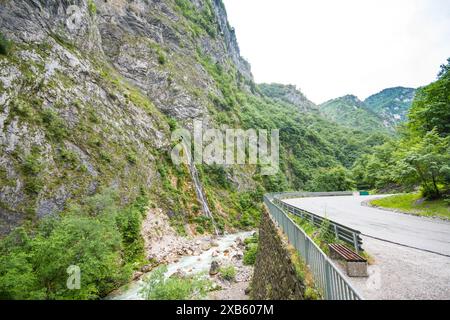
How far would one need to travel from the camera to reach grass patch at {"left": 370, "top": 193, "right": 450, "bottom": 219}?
45.4ft

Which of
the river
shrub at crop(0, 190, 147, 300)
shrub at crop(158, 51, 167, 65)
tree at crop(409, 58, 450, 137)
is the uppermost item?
shrub at crop(158, 51, 167, 65)

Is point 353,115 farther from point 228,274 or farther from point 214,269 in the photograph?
point 228,274

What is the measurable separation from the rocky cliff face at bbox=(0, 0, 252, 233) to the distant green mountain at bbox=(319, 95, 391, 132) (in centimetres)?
12231

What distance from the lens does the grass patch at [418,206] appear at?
45.4 ft

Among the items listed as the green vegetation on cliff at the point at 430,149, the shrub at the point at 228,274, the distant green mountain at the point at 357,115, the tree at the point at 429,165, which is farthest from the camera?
the distant green mountain at the point at 357,115

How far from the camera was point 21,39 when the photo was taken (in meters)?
20.5

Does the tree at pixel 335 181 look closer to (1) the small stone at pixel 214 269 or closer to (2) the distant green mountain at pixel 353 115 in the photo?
(1) the small stone at pixel 214 269

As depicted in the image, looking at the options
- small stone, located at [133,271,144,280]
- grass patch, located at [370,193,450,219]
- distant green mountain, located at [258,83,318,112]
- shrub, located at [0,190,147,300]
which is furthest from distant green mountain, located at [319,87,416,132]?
shrub, located at [0,190,147,300]

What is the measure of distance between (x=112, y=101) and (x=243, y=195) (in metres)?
23.1

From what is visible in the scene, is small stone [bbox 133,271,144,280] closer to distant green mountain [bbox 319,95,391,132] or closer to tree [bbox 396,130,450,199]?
tree [bbox 396,130,450,199]

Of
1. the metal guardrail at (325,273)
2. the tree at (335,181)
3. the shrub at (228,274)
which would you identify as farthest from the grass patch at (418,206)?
the tree at (335,181)

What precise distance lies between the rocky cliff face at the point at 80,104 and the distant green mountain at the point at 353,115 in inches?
4815
